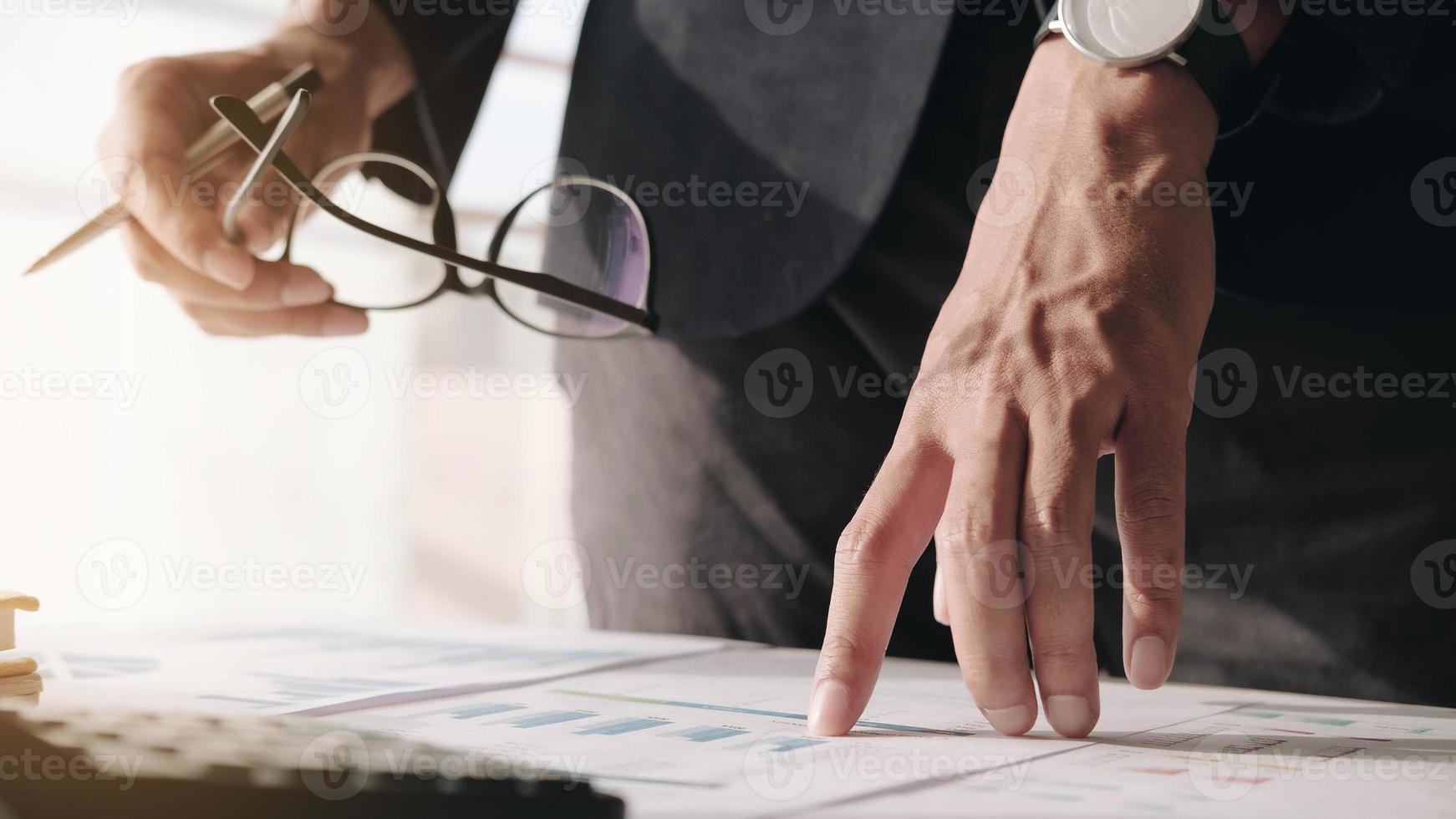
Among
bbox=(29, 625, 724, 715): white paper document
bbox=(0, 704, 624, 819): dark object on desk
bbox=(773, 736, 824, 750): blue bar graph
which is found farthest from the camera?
bbox=(29, 625, 724, 715): white paper document

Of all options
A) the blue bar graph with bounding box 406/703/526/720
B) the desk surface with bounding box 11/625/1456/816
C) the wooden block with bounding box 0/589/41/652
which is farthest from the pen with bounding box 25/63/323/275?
the blue bar graph with bounding box 406/703/526/720

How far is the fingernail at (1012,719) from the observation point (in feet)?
1.51

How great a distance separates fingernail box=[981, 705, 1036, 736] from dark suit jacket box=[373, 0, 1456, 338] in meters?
A: 0.44

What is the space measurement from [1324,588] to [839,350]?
44 cm

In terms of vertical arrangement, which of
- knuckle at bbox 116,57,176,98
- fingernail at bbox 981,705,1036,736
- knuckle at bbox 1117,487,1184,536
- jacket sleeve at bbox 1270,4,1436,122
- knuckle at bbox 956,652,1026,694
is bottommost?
fingernail at bbox 981,705,1036,736

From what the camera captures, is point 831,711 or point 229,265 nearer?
point 831,711

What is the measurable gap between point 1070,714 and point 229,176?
846mm

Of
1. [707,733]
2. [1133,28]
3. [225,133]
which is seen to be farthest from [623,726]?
[225,133]

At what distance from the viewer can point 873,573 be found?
50 cm

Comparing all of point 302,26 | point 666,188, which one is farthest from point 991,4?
point 302,26

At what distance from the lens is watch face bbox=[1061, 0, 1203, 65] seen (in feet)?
1.85

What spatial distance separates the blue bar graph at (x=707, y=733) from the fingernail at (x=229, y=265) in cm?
60

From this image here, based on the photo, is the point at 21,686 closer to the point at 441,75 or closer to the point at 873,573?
the point at 873,573

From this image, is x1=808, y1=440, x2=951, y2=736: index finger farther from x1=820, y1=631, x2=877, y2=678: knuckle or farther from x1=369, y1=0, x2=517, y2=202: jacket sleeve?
x1=369, y1=0, x2=517, y2=202: jacket sleeve
